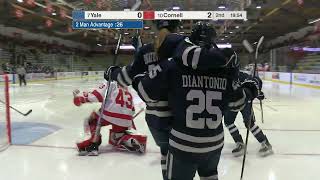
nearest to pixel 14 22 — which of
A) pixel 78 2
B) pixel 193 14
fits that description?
pixel 78 2

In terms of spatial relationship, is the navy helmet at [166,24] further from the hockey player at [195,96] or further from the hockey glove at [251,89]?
the hockey glove at [251,89]

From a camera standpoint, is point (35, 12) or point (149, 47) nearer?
point (149, 47)

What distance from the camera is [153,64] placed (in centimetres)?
253

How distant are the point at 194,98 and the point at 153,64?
2.55ft

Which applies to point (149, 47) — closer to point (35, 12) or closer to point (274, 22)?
point (35, 12)

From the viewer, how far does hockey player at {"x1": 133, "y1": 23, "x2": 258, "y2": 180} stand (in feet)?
5.86

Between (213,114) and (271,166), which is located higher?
(213,114)

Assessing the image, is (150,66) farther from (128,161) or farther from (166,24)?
(128,161)

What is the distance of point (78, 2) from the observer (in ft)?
53.5

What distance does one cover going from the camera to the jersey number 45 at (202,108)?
1.80 meters

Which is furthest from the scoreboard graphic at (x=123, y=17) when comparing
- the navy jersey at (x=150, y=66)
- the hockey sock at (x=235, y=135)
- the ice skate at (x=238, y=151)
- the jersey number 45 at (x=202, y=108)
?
the jersey number 45 at (x=202, y=108)

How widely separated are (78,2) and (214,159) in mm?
15302

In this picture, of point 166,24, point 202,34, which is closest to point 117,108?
point 166,24

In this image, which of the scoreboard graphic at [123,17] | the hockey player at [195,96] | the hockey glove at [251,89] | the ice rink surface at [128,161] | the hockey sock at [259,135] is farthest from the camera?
the scoreboard graphic at [123,17]
